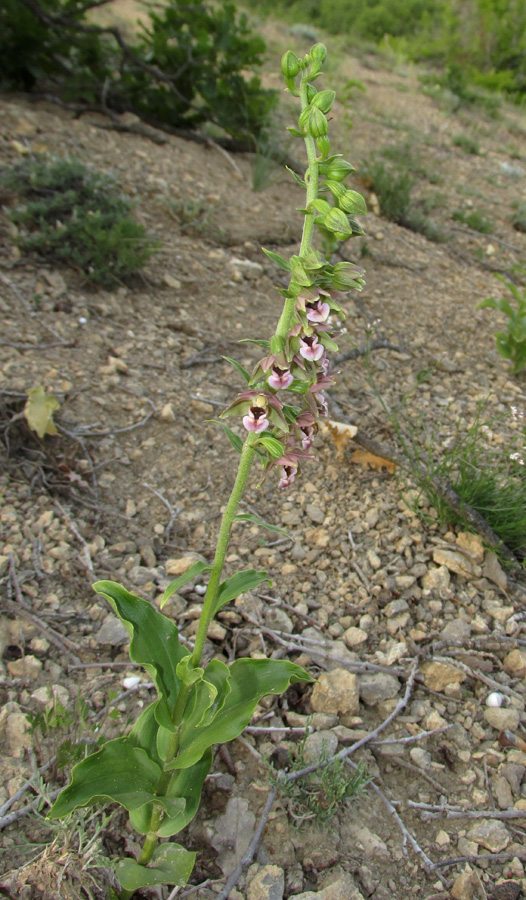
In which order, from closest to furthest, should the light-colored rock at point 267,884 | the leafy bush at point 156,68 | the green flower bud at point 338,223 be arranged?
the green flower bud at point 338,223 → the light-colored rock at point 267,884 → the leafy bush at point 156,68

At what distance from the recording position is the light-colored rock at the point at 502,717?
7.57 feet

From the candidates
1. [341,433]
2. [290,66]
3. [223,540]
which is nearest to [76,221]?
[341,433]

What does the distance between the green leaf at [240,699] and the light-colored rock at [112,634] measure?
22.6 inches

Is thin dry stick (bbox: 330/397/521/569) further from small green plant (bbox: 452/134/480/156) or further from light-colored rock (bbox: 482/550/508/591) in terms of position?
small green plant (bbox: 452/134/480/156)

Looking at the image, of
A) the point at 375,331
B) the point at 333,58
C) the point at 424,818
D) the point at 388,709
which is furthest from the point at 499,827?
the point at 333,58

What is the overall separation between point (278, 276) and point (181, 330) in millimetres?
1188

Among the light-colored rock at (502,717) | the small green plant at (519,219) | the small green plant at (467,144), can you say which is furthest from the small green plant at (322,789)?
the small green plant at (467,144)

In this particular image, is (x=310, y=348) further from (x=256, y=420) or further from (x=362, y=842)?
(x=362, y=842)

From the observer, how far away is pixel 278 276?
197 inches

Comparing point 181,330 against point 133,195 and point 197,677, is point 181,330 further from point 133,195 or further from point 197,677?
point 197,677

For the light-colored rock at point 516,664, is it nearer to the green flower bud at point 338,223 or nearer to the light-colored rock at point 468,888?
the light-colored rock at point 468,888

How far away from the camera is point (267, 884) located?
6.19 feet

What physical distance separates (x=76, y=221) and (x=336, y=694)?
3389 mm

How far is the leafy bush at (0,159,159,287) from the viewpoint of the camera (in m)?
4.17
